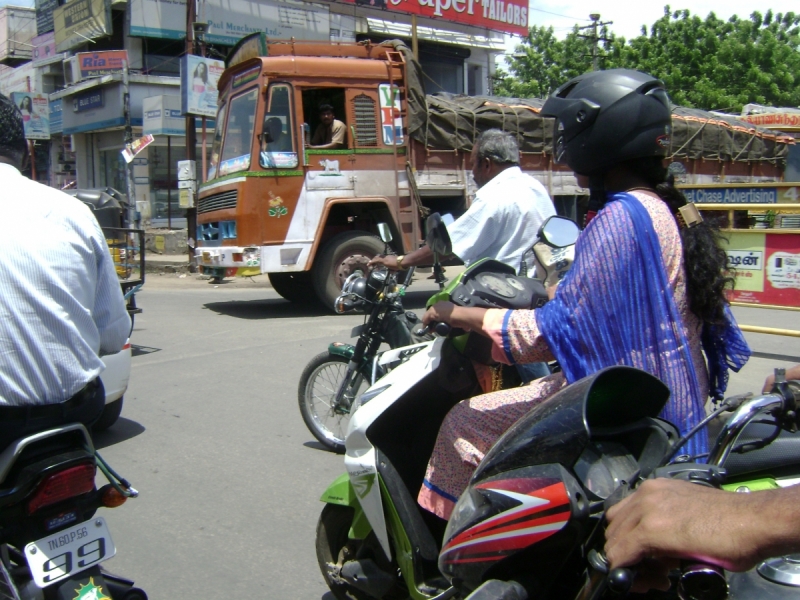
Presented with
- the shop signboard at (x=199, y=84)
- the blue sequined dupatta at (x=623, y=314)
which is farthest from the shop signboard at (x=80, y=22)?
the blue sequined dupatta at (x=623, y=314)

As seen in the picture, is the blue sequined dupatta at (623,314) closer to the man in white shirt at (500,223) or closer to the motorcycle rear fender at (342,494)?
the motorcycle rear fender at (342,494)

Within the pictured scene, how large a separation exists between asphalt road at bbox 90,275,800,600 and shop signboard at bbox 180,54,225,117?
698 centimetres

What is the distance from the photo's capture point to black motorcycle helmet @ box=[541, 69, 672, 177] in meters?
1.99

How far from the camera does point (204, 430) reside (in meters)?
5.00

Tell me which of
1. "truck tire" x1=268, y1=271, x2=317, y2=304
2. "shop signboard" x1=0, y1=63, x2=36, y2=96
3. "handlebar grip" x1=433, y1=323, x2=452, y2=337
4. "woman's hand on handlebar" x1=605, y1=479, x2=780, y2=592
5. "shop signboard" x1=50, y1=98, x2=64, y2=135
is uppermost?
"shop signboard" x1=0, y1=63, x2=36, y2=96

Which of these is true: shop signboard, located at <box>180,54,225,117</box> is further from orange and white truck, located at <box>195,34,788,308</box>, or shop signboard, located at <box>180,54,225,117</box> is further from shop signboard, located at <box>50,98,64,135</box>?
shop signboard, located at <box>50,98,64,135</box>

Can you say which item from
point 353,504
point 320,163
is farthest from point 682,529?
point 320,163

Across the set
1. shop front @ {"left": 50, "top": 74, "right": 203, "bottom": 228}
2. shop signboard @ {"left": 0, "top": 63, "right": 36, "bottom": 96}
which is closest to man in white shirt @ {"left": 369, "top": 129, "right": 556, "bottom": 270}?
shop front @ {"left": 50, "top": 74, "right": 203, "bottom": 228}

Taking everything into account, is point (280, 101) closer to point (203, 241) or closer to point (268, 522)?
point (203, 241)

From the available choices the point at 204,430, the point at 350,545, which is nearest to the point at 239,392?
the point at 204,430

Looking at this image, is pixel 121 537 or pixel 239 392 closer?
pixel 121 537

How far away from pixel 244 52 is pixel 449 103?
9.45 feet

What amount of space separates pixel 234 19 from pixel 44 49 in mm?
9315

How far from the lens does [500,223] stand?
3.48m
